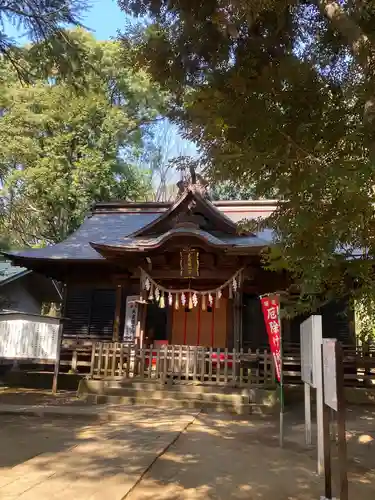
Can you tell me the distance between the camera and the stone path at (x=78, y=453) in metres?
4.22

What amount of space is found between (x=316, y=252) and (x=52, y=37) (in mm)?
5562

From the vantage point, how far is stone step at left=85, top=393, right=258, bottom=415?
9.28 metres

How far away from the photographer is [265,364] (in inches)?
401

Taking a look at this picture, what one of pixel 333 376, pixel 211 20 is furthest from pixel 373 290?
pixel 211 20

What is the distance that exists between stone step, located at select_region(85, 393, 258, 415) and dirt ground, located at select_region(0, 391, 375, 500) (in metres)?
0.74

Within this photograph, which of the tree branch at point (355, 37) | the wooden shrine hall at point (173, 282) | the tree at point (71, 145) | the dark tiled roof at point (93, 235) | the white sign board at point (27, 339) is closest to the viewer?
the tree branch at point (355, 37)

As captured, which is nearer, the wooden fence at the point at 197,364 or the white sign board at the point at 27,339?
the wooden fence at the point at 197,364

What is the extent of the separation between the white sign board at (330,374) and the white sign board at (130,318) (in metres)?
9.06

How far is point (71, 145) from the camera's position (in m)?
21.7

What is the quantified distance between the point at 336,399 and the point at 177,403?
22.5 ft

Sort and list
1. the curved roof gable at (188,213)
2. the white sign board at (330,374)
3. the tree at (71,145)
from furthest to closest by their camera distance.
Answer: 1. the tree at (71,145)
2. the curved roof gable at (188,213)
3. the white sign board at (330,374)

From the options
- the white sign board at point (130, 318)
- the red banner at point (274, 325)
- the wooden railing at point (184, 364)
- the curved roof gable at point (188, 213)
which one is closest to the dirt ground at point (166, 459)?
the red banner at point (274, 325)

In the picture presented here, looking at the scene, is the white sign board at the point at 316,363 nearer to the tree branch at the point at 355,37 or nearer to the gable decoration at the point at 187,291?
the tree branch at the point at 355,37

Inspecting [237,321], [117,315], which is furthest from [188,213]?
[117,315]
